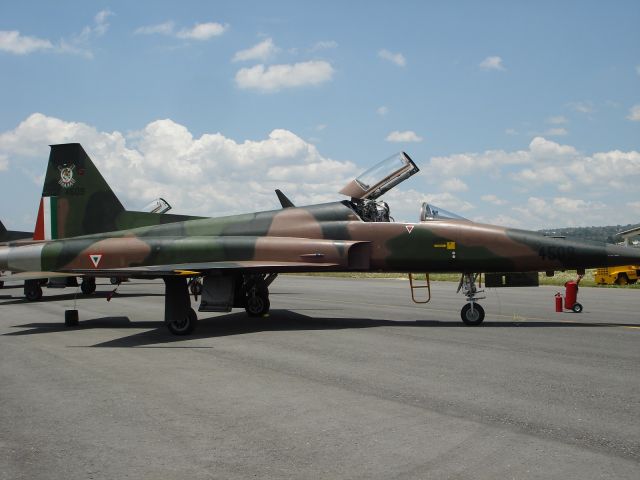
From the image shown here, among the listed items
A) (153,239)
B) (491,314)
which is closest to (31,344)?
(153,239)

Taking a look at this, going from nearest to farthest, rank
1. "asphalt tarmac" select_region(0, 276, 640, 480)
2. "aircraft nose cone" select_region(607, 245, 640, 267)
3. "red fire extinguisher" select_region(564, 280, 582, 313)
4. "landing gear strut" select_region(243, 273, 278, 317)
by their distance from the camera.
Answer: "asphalt tarmac" select_region(0, 276, 640, 480) → "aircraft nose cone" select_region(607, 245, 640, 267) → "landing gear strut" select_region(243, 273, 278, 317) → "red fire extinguisher" select_region(564, 280, 582, 313)

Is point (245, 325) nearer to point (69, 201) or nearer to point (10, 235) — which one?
point (69, 201)

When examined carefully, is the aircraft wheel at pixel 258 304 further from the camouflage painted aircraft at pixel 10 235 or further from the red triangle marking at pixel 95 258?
the camouflage painted aircraft at pixel 10 235

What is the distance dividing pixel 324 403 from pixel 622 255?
337 inches

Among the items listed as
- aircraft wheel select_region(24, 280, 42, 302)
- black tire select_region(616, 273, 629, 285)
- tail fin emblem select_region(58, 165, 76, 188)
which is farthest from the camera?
black tire select_region(616, 273, 629, 285)

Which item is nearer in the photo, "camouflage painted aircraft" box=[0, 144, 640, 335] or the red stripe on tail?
"camouflage painted aircraft" box=[0, 144, 640, 335]

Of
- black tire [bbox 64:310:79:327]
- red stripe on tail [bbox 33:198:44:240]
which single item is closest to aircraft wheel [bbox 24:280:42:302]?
red stripe on tail [bbox 33:198:44:240]

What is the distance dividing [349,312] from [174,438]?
11.3 m

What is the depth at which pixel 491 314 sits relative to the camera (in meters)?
15.5

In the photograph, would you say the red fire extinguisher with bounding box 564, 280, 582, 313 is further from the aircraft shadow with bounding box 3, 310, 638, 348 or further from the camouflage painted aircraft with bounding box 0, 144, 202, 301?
the camouflage painted aircraft with bounding box 0, 144, 202, 301

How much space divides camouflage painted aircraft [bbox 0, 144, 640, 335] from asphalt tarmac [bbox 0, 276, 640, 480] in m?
1.26

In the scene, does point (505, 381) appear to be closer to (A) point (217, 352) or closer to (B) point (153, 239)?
(A) point (217, 352)

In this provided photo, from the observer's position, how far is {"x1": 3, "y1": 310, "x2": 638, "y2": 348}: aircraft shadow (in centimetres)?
1184

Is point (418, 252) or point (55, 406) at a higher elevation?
point (418, 252)
